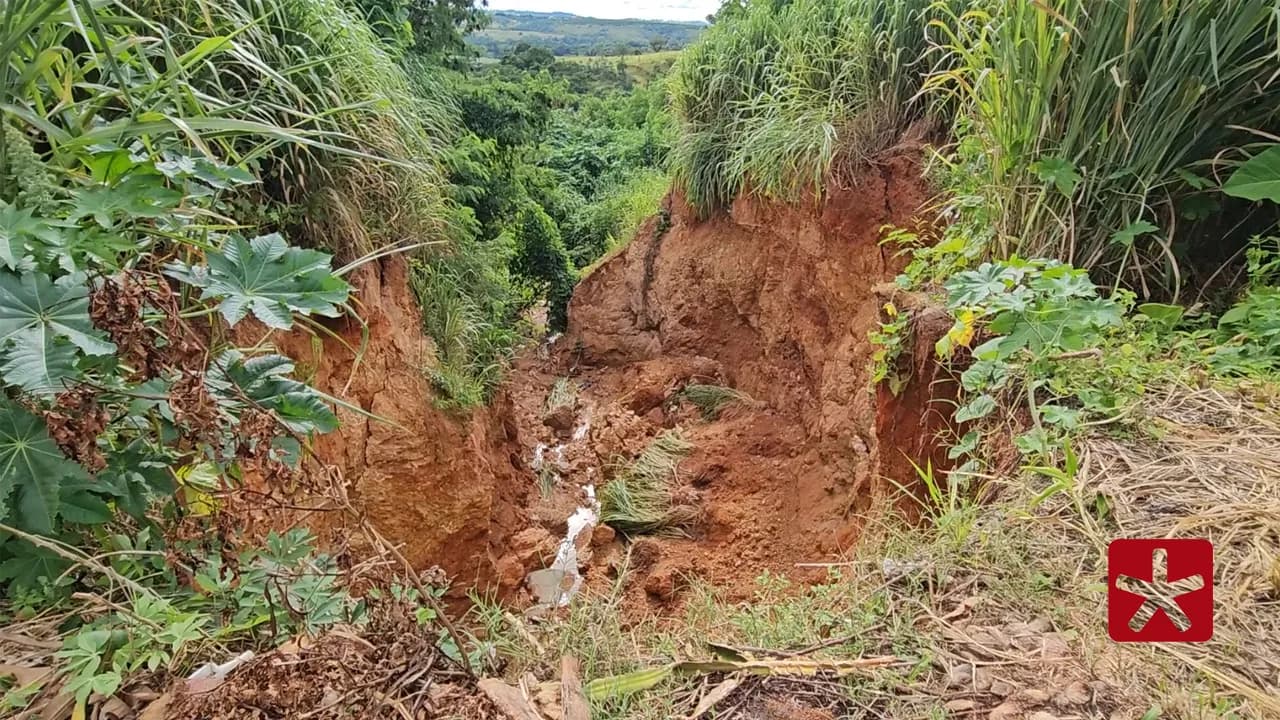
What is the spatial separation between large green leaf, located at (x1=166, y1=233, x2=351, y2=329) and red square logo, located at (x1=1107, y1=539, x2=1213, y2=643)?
134 cm

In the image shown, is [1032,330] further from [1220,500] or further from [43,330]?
[43,330]

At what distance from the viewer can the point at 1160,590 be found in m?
1.09

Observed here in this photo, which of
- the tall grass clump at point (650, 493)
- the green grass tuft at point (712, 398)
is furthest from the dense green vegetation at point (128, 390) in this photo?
the green grass tuft at point (712, 398)

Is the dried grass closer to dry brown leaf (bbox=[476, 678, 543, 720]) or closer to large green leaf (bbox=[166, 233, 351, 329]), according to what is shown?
dry brown leaf (bbox=[476, 678, 543, 720])

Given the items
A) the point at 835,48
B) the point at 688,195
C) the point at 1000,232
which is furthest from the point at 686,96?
the point at 1000,232

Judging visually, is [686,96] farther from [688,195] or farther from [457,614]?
[457,614]

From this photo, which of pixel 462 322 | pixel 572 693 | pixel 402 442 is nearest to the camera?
pixel 572 693

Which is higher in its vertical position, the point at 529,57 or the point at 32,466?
the point at 529,57

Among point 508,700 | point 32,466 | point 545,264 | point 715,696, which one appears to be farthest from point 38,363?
point 545,264

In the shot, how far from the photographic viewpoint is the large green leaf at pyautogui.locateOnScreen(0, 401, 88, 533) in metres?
0.91

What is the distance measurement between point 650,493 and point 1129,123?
10.9 ft

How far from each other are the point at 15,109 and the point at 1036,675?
185cm

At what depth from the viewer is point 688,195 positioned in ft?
17.8

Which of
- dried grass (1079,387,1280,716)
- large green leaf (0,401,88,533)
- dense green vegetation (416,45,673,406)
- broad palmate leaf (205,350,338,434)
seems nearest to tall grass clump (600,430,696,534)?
dense green vegetation (416,45,673,406)
